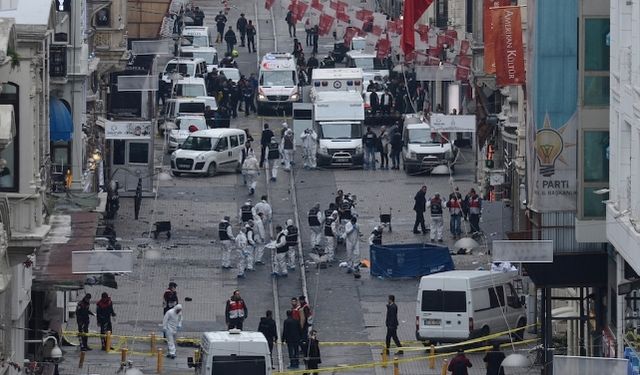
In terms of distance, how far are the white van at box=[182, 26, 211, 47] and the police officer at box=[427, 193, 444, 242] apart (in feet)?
122

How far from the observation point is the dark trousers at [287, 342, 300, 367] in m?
63.8

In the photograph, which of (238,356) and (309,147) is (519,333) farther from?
(309,147)

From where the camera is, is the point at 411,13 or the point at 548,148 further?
the point at 411,13

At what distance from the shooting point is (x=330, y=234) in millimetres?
76312

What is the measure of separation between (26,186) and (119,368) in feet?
40.5

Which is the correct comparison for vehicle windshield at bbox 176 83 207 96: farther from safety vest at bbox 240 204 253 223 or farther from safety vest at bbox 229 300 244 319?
safety vest at bbox 229 300 244 319

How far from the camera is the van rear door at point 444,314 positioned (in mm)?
65562

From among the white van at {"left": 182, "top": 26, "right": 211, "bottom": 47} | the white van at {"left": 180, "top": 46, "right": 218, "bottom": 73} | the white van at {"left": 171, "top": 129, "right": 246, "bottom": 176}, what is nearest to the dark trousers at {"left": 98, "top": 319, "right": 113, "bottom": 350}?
the white van at {"left": 171, "top": 129, "right": 246, "bottom": 176}

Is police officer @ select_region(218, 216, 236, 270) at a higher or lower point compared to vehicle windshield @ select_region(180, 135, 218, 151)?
lower

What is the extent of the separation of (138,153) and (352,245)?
12062mm

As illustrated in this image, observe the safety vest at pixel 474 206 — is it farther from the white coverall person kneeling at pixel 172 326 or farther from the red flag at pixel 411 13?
the white coverall person kneeling at pixel 172 326

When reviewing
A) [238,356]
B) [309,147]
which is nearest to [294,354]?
[238,356]

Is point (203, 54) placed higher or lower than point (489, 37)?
lower

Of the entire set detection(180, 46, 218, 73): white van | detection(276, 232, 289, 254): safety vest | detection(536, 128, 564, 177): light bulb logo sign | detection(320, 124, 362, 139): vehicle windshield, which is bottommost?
detection(276, 232, 289, 254): safety vest
